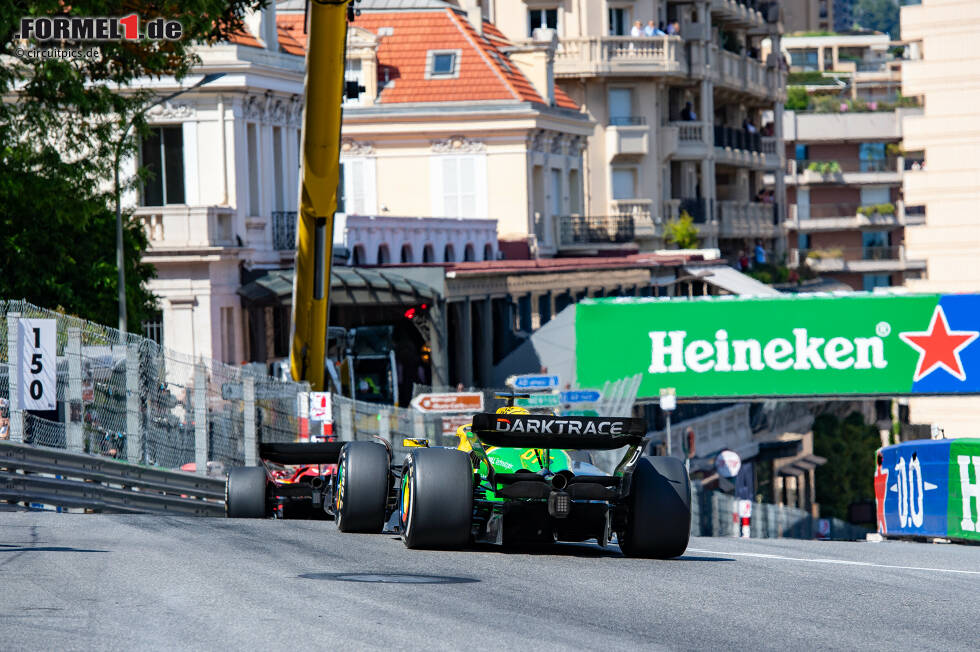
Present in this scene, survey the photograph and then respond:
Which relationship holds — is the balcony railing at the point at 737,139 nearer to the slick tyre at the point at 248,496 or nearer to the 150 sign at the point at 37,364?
the slick tyre at the point at 248,496

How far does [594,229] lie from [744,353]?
19185 millimetres

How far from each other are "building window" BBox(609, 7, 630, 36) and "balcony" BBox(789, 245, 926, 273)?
3427cm

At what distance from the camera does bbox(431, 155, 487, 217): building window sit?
55000 millimetres

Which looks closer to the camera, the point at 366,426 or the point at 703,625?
the point at 703,625

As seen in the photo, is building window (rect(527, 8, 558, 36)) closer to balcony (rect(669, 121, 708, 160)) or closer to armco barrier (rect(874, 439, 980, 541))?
balcony (rect(669, 121, 708, 160))

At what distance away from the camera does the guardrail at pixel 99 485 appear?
1919 cm

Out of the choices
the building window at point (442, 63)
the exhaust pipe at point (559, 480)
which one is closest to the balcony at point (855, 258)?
the building window at point (442, 63)

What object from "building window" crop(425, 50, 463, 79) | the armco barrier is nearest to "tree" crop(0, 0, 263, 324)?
the armco barrier

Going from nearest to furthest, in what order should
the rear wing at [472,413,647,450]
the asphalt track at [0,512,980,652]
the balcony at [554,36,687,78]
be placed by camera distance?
the asphalt track at [0,512,980,652] → the rear wing at [472,413,647,450] → the balcony at [554,36,687,78]

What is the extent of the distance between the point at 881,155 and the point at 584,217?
48.1 metres

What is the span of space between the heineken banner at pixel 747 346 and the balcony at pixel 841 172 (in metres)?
60.1

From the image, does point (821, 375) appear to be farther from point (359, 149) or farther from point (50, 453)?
point (50, 453)

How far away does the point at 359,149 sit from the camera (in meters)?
54.3

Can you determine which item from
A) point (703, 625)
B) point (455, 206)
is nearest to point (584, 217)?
point (455, 206)
